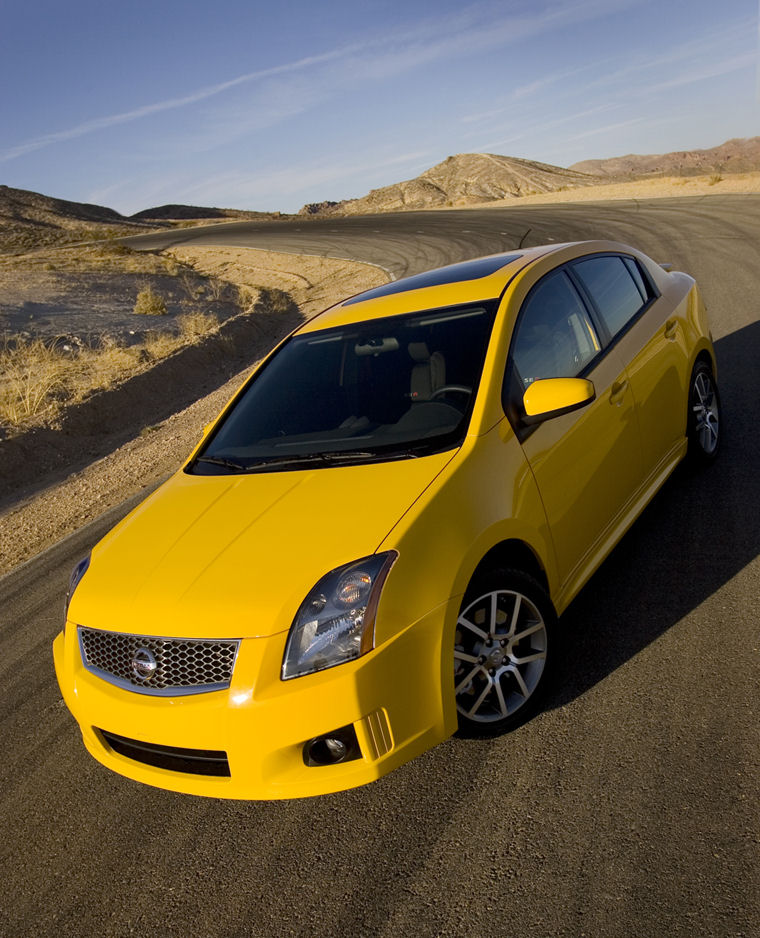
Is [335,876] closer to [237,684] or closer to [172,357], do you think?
[237,684]

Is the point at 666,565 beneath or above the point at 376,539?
beneath

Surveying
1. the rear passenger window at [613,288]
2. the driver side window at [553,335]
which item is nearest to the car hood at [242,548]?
the driver side window at [553,335]

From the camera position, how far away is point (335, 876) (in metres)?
2.75

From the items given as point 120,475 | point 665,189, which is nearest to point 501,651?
point 120,475

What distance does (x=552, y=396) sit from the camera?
3.44m

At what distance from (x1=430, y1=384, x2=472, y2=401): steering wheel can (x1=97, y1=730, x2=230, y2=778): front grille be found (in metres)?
1.79

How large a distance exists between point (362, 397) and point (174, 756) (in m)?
1.87

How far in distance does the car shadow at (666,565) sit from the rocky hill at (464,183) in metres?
102

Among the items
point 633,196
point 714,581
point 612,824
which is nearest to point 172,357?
point 714,581

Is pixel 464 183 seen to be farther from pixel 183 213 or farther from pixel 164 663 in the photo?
pixel 164 663

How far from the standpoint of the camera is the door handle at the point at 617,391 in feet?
13.5

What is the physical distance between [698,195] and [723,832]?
103 feet

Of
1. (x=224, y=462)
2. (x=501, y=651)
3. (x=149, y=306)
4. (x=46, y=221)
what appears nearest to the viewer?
(x=501, y=651)

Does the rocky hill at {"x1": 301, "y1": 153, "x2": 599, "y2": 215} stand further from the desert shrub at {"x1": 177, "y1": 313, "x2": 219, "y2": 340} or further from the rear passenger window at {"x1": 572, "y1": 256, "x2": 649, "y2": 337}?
the rear passenger window at {"x1": 572, "y1": 256, "x2": 649, "y2": 337}
